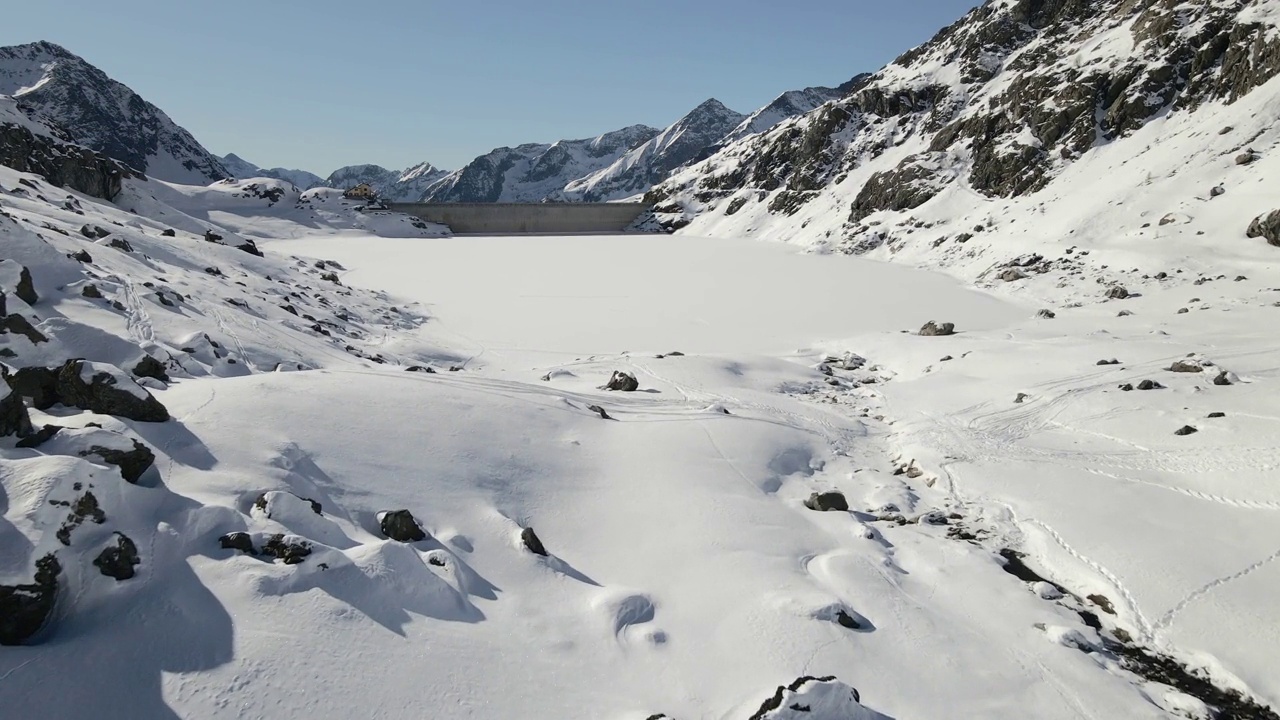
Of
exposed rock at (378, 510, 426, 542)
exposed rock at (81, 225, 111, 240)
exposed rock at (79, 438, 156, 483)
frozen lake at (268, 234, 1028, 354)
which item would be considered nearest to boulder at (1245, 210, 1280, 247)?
frozen lake at (268, 234, 1028, 354)

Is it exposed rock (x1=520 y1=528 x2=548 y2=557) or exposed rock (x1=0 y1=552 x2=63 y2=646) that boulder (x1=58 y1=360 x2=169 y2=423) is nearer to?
exposed rock (x1=0 y1=552 x2=63 y2=646)

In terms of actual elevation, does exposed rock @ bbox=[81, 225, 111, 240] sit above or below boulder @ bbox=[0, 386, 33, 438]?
above

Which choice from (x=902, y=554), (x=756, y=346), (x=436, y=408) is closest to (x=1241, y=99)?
(x=756, y=346)

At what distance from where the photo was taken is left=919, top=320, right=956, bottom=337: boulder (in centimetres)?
1973

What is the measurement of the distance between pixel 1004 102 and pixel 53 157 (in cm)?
6201

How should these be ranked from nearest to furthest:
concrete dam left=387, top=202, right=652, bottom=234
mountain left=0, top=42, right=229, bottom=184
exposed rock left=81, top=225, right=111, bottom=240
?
exposed rock left=81, top=225, right=111, bottom=240
concrete dam left=387, top=202, right=652, bottom=234
mountain left=0, top=42, right=229, bottom=184

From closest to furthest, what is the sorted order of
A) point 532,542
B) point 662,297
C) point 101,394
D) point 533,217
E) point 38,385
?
point 38,385
point 101,394
point 532,542
point 662,297
point 533,217

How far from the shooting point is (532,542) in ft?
22.5

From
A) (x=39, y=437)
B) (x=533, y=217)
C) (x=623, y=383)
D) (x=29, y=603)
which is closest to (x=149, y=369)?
(x=39, y=437)

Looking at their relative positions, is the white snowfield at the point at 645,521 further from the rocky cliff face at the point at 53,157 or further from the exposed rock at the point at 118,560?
the rocky cliff face at the point at 53,157

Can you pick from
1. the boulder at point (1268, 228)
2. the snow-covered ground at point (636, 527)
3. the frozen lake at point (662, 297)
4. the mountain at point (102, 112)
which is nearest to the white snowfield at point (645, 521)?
the snow-covered ground at point (636, 527)

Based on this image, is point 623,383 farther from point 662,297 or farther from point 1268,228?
point 1268,228

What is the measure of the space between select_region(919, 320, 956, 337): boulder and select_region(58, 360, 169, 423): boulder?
18625 mm

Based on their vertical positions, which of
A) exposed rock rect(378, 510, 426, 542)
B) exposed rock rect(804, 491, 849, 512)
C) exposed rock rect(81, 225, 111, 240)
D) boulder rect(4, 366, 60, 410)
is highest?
exposed rock rect(81, 225, 111, 240)
